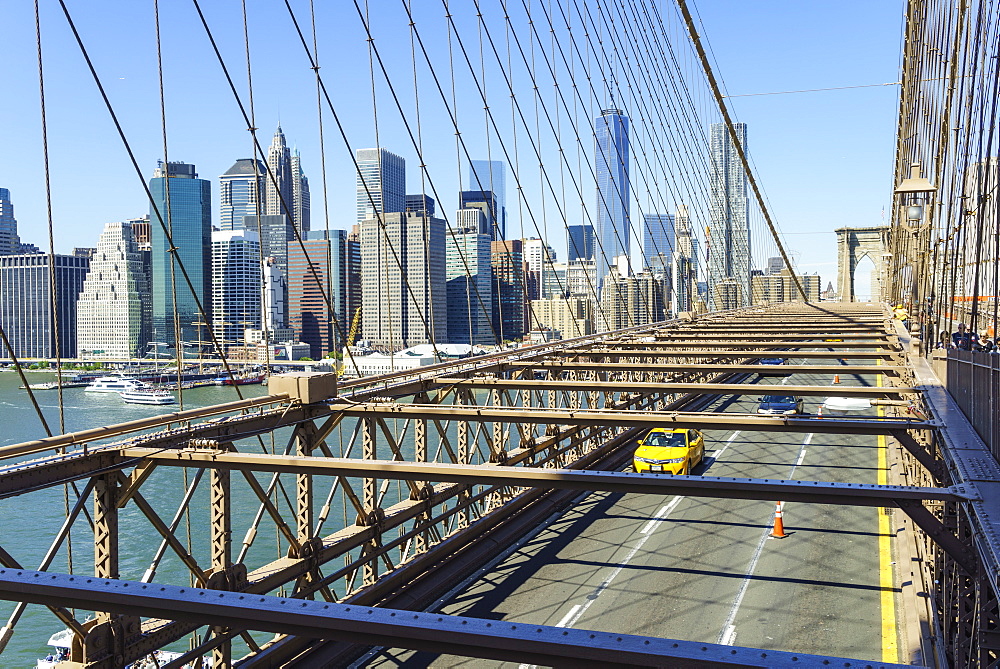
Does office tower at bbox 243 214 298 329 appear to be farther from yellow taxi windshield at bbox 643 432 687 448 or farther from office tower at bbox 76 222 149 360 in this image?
yellow taxi windshield at bbox 643 432 687 448

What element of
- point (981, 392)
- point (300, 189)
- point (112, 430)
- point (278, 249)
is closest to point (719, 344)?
point (981, 392)

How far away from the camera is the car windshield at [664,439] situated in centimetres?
1939

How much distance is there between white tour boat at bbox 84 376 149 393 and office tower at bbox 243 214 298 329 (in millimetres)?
11436

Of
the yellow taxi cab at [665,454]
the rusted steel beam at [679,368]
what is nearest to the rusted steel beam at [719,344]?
the yellow taxi cab at [665,454]

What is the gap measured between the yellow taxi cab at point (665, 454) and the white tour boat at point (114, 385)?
5644 centimetres

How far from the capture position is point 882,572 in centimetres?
1330

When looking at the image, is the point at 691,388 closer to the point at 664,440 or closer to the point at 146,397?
the point at 664,440

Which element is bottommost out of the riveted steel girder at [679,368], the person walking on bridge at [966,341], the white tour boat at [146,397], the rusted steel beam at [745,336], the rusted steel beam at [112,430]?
the white tour boat at [146,397]

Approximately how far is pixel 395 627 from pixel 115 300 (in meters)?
53.6

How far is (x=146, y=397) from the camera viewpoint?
213ft

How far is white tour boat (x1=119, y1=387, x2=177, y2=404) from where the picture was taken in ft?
210

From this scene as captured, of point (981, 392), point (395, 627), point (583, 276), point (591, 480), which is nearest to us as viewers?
point (395, 627)

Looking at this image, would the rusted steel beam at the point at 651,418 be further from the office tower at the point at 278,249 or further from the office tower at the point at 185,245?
the office tower at the point at 185,245

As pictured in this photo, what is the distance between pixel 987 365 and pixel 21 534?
95.0 ft
